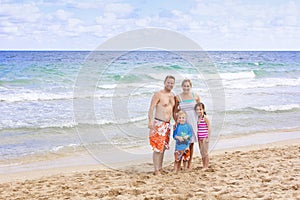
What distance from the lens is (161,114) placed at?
5766 millimetres

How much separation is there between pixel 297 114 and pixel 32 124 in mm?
8250

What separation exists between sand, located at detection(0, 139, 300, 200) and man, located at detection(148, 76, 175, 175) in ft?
1.78

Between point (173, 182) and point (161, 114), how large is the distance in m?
0.99

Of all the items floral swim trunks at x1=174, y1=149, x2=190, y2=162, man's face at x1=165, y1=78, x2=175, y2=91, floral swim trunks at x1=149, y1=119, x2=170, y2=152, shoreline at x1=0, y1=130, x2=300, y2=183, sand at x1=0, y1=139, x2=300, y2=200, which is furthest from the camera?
shoreline at x1=0, y1=130, x2=300, y2=183

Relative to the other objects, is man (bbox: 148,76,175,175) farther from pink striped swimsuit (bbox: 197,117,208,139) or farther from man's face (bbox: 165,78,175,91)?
pink striped swimsuit (bbox: 197,117,208,139)

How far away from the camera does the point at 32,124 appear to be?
10391 mm

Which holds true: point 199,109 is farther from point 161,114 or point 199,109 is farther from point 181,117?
point 161,114

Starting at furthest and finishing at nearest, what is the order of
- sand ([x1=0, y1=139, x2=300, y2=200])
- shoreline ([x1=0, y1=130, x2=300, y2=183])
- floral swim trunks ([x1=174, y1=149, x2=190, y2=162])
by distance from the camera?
shoreline ([x1=0, y1=130, x2=300, y2=183])
floral swim trunks ([x1=174, y1=149, x2=190, y2=162])
sand ([x1=0, y1=139, x2=300, y2=200])

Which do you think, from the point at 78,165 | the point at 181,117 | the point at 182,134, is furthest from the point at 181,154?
the point at 78,165

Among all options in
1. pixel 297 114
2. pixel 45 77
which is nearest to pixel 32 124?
pixel 297 114

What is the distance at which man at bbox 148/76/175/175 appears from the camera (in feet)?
18.7

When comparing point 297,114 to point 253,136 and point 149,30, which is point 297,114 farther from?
point 149,30

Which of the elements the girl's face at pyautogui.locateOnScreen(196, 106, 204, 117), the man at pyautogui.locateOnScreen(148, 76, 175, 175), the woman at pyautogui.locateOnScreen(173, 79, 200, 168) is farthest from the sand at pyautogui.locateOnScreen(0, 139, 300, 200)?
the girl's face at pyautogui.locateOnScreen(196, 106, 204, 117)

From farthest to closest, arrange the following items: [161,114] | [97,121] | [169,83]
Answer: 1. [97,121]
2. [161,114]
3. [169,83]
